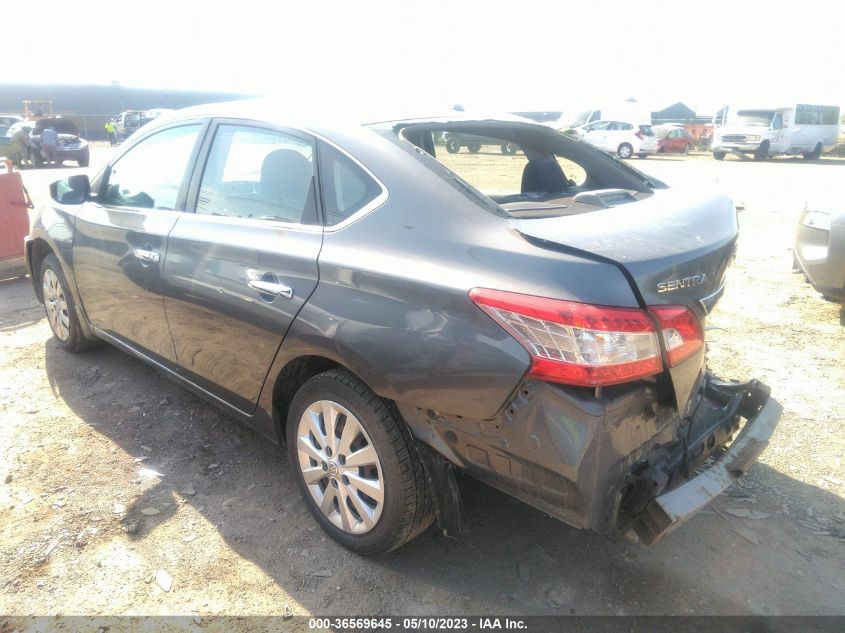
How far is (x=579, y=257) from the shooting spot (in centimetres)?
189

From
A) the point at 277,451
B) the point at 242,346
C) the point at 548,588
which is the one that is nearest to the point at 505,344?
the point at 548,588

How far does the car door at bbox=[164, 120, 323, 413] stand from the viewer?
2.49 metres

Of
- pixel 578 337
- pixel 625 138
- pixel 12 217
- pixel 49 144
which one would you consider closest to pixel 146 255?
pixel 578 337

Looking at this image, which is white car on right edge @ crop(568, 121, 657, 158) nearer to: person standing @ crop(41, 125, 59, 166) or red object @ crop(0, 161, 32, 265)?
person standing @ crop(41, 125, 59, 166)

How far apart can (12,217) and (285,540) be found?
5444 millimetres

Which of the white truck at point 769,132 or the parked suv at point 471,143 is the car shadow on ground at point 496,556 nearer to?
the parked suv at point 471,143

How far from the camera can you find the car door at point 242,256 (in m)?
2.49

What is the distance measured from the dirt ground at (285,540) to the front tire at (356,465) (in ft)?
0.58

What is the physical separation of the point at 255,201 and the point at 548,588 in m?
2.00

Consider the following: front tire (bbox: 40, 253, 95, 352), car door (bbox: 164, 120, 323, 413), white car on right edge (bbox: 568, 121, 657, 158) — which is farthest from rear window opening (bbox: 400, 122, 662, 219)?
white car on right edge (bbox: 568, 121, 657, 158)

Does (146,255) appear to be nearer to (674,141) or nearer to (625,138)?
(625,138)

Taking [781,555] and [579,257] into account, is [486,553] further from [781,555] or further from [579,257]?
[579,257]

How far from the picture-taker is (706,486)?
2.10 meters

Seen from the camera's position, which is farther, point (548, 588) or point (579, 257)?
point (548, 588)
